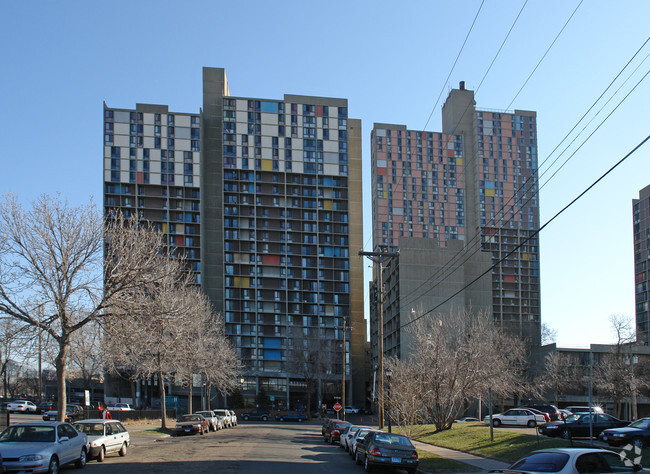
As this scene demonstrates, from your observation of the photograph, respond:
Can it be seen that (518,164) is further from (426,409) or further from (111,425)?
(111,425)

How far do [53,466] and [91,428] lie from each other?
18.1 ft

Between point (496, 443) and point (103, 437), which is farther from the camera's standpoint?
point (496, 443)

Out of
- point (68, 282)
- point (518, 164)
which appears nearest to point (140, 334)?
point (68, 282)

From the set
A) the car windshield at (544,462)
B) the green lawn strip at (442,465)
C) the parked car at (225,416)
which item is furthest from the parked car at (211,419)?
the car windshield at (544,462)

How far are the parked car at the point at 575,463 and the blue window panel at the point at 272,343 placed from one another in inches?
3857

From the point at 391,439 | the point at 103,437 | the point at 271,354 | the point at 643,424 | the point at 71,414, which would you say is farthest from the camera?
the point at 271,354

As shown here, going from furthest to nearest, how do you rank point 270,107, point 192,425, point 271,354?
1. point 270,107
2. point 271,354
3. point 192,425

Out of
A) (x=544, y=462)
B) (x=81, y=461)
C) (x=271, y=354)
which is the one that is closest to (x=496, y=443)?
(x=544, y=462)

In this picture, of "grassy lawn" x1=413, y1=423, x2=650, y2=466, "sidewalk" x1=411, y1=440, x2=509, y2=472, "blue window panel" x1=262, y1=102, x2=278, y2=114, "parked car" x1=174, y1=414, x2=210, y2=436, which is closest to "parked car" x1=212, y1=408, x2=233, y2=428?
"parked car" x1=174, y1=414, x2=210, y2=436

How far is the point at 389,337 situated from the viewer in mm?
101688

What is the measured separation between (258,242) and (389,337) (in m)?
29.2

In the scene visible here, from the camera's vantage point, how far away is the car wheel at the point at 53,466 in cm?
1701

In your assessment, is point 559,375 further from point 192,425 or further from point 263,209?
point 263,209

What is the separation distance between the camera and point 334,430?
36.7m
